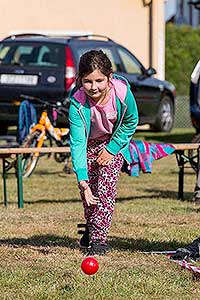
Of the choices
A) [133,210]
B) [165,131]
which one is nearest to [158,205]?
[133,210]

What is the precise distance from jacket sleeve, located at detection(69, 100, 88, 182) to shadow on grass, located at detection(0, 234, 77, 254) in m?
0.96

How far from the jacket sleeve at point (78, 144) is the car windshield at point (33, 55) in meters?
9.69

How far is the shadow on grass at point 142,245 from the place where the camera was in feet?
24.9

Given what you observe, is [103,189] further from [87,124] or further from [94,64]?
[94,64]

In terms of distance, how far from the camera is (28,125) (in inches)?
545

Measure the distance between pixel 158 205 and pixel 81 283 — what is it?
Result: 4.51 metres

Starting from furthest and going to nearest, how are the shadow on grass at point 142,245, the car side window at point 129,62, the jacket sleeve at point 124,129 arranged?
the car side window at point 129,62 < the shadow on grass at point 142,245 < the jacket sleeve at point 124,129

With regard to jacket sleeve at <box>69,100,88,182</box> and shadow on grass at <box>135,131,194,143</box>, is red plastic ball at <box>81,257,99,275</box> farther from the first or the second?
shadow on grass at <box>135,131,194,143</box>

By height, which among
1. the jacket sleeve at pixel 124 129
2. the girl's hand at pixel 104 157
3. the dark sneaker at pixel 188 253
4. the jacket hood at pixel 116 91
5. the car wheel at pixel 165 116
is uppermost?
the jacket hood at pixel 116 91

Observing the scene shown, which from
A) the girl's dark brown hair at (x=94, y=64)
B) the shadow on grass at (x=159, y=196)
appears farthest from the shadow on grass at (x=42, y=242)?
the shadow on grass at (x=159, y=196)

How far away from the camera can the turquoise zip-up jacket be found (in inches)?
270

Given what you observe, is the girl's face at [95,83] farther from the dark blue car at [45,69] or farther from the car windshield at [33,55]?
the car windshield at [33,55]

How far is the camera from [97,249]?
7.25 m

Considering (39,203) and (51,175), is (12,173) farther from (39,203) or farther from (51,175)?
(39,203)
